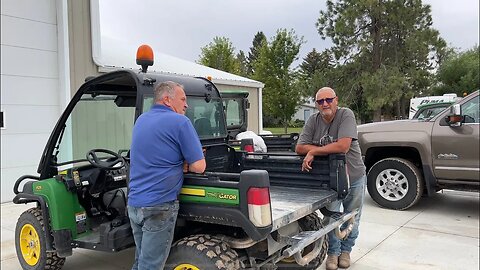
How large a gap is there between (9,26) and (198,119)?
5.93 meters

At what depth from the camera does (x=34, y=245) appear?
415 centimetres

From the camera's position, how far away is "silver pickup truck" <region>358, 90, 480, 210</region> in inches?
245

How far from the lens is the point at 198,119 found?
4152 millimetres

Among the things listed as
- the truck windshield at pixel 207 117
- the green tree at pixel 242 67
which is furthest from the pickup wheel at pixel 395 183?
the green tree at pixel 242 67

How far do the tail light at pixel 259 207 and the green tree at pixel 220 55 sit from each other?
27.8 metres

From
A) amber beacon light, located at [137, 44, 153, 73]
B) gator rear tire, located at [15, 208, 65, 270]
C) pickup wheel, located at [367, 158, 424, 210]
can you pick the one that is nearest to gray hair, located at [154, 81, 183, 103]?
amber beacon light, located at [137, 44, 153, 73]

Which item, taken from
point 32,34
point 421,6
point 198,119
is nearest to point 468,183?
point 198,119

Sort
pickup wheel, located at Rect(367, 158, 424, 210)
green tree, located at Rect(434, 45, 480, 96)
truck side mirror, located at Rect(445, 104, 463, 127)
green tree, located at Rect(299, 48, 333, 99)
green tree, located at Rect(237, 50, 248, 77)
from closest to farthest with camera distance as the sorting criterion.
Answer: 1. truck side mirror, located at Rect(445, 104, 463, 127)
2. pickup wheel, located at Rect(367, 158, 424, 210)
3. green tree, located at Rect(299, 48, 333, 99)
4. green tree, located at Rect(434, 45, 480, 96)
5. green tree, located at Rect(237, 50, 248, 77)

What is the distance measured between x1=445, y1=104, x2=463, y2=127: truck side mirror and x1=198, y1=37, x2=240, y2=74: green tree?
24442 mm

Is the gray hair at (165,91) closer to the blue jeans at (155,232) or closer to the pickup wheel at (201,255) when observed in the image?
the blue jeans at (155,232)

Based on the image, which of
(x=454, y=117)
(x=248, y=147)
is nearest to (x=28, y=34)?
(x=248, y=147)

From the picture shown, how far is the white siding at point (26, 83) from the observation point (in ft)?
26.1

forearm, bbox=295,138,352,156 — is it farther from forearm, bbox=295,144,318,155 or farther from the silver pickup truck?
the silver pickup truck

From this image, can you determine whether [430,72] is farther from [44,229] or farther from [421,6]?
[44,229]
